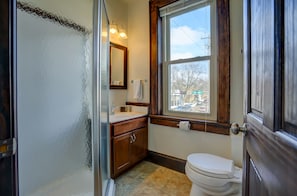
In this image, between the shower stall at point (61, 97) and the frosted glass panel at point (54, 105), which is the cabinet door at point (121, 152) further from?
the frosted glass panel at point (54, 105)

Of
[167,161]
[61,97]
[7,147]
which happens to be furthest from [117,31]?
[7,147]

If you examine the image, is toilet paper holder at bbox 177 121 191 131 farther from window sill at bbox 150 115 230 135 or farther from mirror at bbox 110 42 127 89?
mirror at bbox 110 42 127 89

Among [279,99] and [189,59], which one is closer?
[279,99]

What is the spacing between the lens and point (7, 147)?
0.57m

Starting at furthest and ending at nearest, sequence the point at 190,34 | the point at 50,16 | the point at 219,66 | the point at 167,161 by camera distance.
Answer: the point at 167,161
the point at 190,34
the point at 219,66
the point at 50,16

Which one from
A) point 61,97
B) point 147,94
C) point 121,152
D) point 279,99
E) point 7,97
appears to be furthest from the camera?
point 147,94

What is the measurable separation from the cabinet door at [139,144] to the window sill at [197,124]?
0.22 m

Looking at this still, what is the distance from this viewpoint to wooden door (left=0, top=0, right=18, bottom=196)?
0.56 metres

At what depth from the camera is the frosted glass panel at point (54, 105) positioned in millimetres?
1466

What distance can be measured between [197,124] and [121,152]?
96cm

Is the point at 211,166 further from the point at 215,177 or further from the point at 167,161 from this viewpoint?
the point at 167,161

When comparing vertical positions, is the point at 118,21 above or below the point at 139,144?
above

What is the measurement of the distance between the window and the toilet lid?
594 millimetres

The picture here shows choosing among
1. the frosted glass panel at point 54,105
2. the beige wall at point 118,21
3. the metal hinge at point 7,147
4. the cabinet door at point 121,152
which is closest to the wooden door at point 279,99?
the metal hinge at point 7,147
